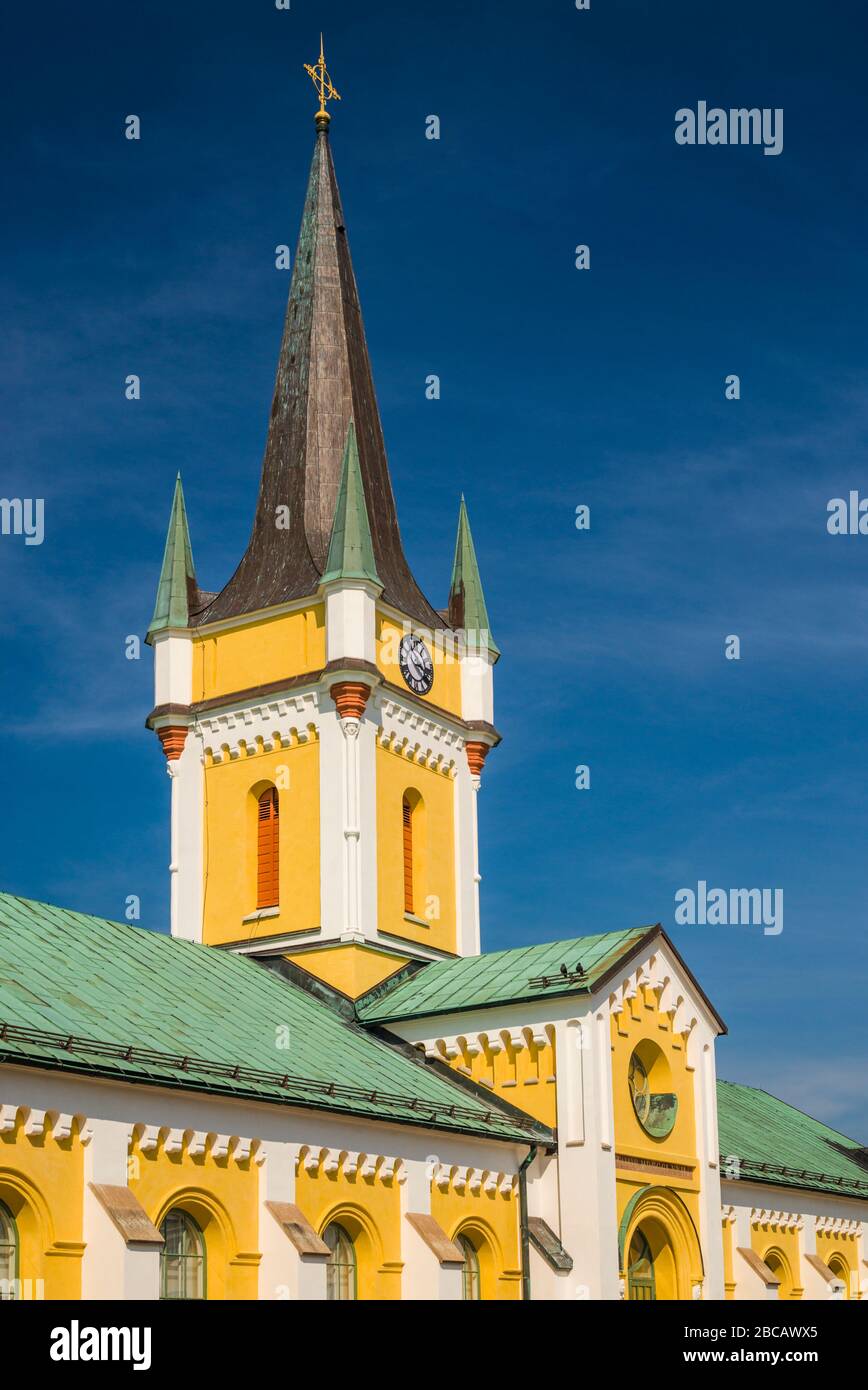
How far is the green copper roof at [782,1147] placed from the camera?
4975 centimetres

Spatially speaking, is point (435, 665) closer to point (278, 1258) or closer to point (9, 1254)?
point (278, 1258)

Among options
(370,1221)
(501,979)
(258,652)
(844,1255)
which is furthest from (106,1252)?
(844,1255)

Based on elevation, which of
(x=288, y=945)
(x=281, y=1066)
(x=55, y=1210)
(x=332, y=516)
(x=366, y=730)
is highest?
(x=332, y=516)

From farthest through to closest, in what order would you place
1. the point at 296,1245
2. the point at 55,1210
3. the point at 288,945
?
the point at 288,945, the point at 296,1245, the point at 55,1210

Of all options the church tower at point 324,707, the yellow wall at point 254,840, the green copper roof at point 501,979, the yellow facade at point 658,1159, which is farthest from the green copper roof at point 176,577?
the yellow facade at point 658,1159

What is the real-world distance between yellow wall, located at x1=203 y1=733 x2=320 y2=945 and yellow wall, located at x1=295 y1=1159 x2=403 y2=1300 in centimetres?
1176

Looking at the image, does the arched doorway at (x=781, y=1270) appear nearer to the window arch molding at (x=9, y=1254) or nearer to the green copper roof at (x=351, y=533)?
the green copper roof at (x=351, y=533)

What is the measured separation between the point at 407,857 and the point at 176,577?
10.7 m

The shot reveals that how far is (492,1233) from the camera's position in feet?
131

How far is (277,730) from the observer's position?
5000cm

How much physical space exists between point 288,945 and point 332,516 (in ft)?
40.9

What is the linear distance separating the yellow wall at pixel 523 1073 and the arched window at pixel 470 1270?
3389mm
